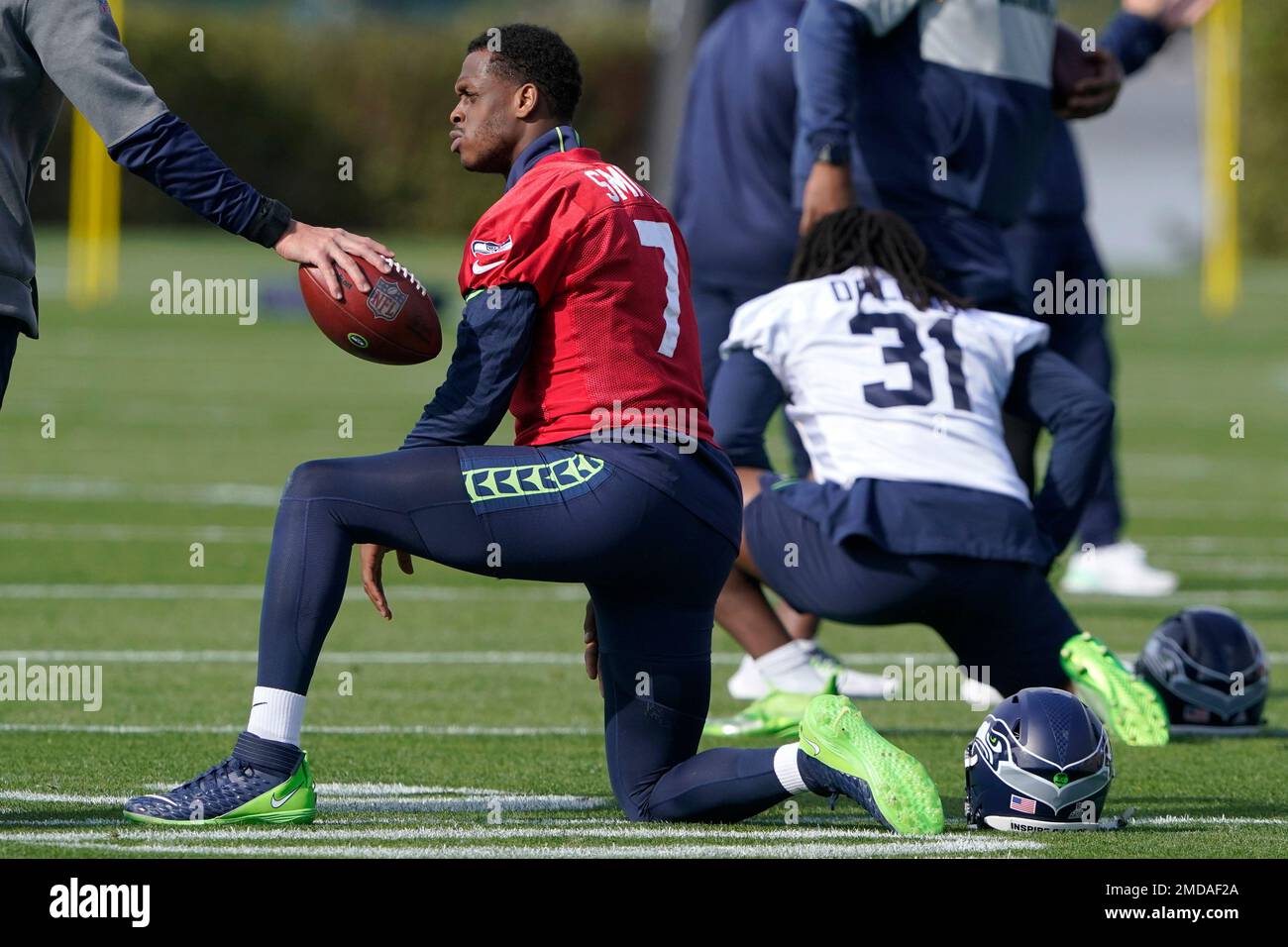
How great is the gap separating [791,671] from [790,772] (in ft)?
5.63

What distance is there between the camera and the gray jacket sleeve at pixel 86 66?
192 inches

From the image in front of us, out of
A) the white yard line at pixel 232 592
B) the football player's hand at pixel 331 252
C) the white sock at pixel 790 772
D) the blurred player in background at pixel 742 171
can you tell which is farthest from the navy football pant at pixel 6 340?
the white yard line at pixel 232 592

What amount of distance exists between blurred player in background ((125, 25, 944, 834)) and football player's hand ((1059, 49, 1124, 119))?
116 inches

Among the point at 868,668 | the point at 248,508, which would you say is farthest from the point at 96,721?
the point at 248,508

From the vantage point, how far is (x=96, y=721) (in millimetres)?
6539

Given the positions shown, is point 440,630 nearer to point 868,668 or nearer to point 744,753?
point 868,668

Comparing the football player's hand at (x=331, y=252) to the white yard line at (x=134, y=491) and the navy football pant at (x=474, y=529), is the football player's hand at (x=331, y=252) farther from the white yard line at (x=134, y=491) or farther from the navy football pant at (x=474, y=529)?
the white yard line at (x=134, y=491)

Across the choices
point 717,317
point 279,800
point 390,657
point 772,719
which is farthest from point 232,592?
point 279,800

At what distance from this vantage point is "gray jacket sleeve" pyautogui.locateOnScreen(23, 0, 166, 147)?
16.0 feet

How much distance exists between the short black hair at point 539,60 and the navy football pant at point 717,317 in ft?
9.33

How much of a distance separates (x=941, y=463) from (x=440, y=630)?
2.99 metres

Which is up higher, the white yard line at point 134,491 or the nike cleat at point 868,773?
the white yard line at point 134,491

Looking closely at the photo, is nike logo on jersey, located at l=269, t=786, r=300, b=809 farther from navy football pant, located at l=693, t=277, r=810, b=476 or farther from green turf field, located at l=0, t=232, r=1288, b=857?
navy football pant, located at l=693, t=277, r=810, b=476

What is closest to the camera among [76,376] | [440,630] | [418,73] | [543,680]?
[543,680]
